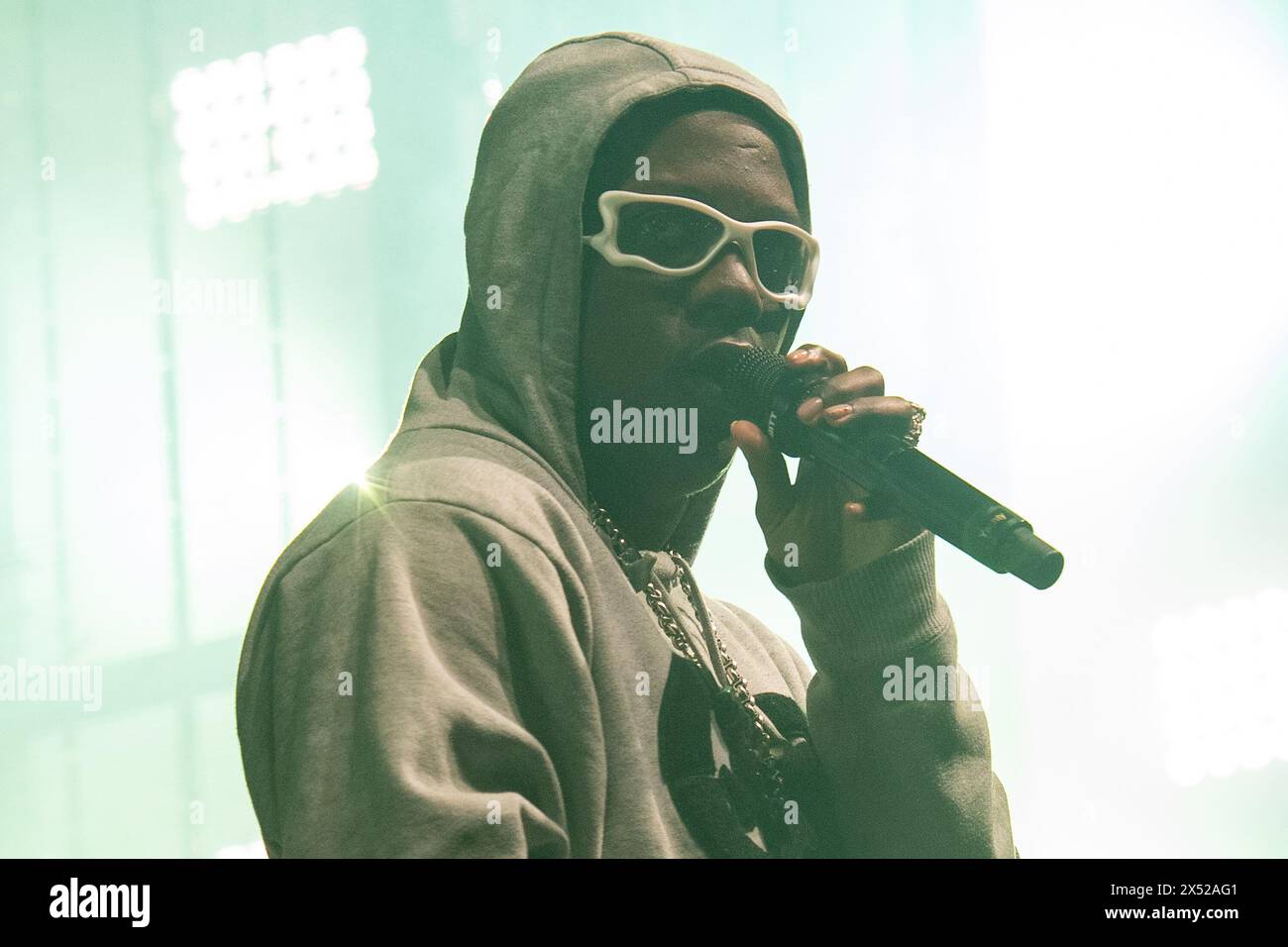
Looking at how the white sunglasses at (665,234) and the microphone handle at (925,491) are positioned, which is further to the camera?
the white sunglasses at (665,234)

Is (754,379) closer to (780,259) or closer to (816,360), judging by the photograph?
(816,360)

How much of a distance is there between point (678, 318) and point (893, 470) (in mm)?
267

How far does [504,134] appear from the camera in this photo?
129 cm

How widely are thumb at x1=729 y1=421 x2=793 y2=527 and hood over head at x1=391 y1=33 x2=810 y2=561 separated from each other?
0.16 metres

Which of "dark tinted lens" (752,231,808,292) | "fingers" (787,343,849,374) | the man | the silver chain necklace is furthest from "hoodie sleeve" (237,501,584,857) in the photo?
"dark tinted lens" (752,231,808,292)

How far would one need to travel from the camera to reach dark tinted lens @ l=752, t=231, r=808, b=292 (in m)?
1.24

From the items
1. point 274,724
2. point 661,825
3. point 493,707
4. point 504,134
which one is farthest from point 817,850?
point 504,134

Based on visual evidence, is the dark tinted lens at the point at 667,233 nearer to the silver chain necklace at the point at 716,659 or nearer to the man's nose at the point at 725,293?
the man's nose at the point at 725,293

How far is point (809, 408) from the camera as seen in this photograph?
3.55 feet

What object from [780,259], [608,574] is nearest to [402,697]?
[608,574]

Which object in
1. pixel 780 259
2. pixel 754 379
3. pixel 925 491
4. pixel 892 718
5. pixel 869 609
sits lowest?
pixel 892 718

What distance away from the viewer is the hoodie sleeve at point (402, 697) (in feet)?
2.64

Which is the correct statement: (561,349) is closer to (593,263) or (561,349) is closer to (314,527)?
(593,263)

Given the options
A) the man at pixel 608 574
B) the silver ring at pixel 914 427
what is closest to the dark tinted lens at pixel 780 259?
the man at pixel 608 574
